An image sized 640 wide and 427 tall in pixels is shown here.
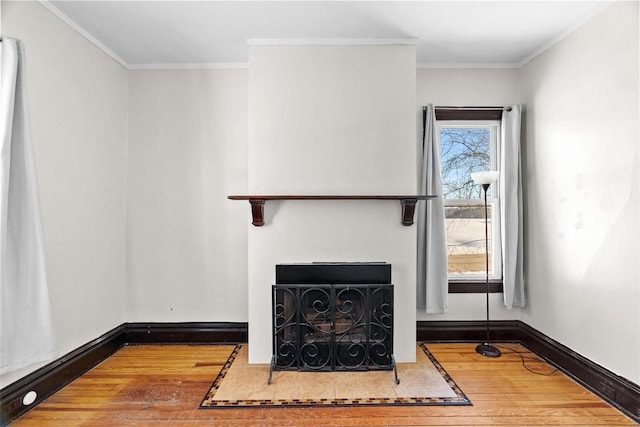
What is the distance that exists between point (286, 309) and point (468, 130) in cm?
230

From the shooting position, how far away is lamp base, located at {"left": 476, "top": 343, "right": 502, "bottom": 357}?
3120mm

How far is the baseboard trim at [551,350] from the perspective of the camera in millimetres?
2285

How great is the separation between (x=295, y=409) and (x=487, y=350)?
176 cm

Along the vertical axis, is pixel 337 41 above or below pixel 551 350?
above

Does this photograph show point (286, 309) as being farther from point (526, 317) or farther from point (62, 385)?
point (526, 317)

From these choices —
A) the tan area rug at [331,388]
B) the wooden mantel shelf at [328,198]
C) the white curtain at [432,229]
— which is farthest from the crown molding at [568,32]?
the tan area rug at [331,388]

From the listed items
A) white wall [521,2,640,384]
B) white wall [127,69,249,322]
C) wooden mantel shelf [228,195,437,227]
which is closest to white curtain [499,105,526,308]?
white wall [521,2,640,384]

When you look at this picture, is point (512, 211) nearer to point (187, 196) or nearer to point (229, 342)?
point (229, 342)

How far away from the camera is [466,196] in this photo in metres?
3.53

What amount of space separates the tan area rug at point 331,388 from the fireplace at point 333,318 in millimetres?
95

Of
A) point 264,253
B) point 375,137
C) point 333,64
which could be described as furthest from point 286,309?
point 333,64

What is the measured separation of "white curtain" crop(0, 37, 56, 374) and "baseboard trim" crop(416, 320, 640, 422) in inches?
112

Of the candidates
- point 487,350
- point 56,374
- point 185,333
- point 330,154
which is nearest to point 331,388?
point 487,350

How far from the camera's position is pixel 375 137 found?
9.70 feet
